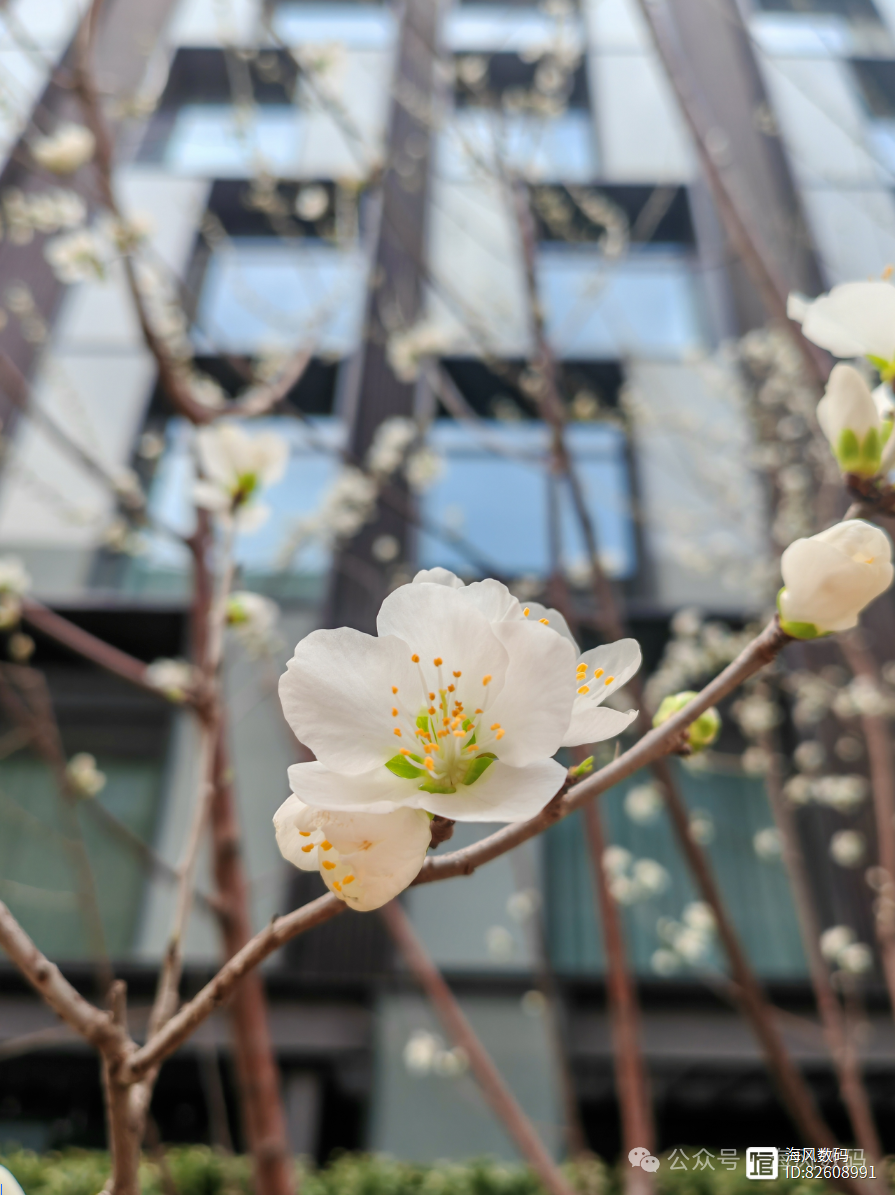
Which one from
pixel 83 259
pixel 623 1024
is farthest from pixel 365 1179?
pixel 83 259

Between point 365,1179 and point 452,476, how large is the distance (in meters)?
3.75

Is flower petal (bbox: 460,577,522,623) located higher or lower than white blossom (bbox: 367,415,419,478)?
higher

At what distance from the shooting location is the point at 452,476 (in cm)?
538

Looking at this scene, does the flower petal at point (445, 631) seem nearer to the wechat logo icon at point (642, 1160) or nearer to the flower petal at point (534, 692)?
the flower petal at point (534, 692)

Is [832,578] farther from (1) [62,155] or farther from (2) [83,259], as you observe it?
(1) [62,155]

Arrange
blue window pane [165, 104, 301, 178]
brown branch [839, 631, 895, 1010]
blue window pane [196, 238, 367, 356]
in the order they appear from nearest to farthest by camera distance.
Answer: brown branch [839, 631, 895, 1010]
blue window pane [196, 238, 367, 356]
blue window pane [165, 104, 301, 178]

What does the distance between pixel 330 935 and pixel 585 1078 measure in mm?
1305

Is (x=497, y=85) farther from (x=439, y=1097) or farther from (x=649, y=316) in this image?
(x=439, y=1097)

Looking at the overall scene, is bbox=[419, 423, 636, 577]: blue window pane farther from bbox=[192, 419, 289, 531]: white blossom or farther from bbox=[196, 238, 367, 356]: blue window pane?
bbox=[192, 419, 289, 531]: white blossom

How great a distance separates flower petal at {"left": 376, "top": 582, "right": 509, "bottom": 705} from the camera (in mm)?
422

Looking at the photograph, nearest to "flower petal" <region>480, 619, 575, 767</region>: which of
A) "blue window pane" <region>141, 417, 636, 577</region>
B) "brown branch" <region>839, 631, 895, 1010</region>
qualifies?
"brown branch" <region>839, 631, 895, 1010</region>

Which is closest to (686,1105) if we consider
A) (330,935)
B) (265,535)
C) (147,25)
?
(330,935)

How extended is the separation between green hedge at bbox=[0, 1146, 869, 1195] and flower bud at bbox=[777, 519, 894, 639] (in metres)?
2.98

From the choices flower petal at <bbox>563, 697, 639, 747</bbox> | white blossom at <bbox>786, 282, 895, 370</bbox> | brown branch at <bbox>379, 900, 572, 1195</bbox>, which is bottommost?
brown branch at <bbox>379, 900, 572, 1195</bbox>
